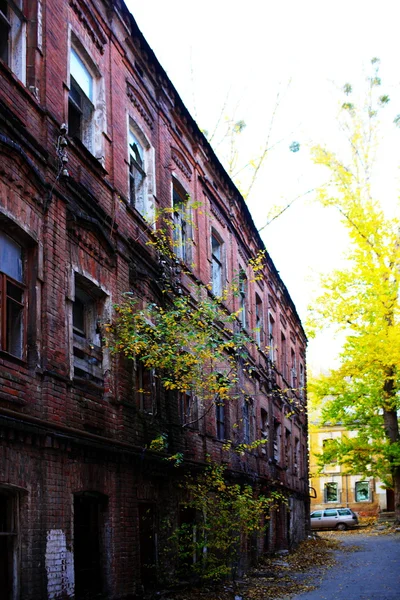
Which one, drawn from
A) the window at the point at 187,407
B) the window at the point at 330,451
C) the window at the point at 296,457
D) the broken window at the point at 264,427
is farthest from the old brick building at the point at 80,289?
the window at the point at 330,451

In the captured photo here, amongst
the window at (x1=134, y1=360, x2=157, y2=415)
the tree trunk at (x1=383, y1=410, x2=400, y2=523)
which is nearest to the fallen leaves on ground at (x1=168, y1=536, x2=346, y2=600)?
the window at (x1=134, y1=360, x2=157, y2=415)

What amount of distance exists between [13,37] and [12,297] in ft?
10.5

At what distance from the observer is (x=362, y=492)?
50.6 m

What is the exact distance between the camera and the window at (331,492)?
51312mm

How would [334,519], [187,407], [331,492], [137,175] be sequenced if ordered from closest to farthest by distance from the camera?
[137,175] → [187,407] → [334,519] → [331,492]

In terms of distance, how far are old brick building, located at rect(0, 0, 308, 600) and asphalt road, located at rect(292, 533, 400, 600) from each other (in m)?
3.35

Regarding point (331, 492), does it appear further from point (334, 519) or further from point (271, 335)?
point (271, 335)

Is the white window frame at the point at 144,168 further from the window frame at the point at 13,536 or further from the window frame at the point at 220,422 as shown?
the window frame at the point at 13,536

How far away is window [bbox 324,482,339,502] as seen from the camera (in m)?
51.3

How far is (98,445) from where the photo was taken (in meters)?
9.77

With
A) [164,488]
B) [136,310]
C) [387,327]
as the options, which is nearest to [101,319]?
[136,310]

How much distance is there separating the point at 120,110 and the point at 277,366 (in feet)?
57.0

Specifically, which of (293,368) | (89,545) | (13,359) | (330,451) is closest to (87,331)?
(13,359)

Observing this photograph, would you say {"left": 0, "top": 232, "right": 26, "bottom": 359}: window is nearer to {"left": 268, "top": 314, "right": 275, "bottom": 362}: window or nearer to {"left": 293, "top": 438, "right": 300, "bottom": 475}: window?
{"left": 268, "top": 314, "right": 275, "bottom": 362}: window
